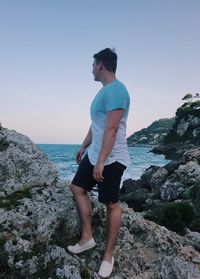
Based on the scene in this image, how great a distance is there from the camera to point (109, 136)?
21.1ft

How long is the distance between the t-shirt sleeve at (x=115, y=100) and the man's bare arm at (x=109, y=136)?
2.7 inches

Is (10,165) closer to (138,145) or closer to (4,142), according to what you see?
(4,142)

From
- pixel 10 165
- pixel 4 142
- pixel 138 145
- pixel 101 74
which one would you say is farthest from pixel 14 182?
pixel 138 145

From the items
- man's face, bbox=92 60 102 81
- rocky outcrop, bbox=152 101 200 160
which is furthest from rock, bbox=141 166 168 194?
rocky outcrop, bbox=152 101 200 160

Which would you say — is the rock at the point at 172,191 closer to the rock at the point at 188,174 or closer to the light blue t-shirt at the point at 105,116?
the rock at the point at 188,174

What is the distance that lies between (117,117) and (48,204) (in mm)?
2000

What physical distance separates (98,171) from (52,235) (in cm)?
141

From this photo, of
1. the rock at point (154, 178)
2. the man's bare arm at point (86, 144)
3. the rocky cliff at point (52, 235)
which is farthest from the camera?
the rock at point (154, 178)

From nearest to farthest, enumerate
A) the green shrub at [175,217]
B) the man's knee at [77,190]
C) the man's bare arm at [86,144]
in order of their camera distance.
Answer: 1. the man's knee at [77,190]
2. the man's bare arm at [86,144]
3. the green shrub at [175,217]

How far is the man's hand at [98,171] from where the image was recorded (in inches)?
249

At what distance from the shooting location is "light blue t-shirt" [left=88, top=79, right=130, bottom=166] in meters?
6.46

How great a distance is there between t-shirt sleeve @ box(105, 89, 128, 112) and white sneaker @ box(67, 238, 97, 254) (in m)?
2.23

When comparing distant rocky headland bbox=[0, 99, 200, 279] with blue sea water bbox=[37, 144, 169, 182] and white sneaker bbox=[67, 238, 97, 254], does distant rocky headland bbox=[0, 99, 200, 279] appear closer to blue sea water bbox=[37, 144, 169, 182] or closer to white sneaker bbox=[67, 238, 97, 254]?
white sneaker bbox=[67, 238, 97, 254]

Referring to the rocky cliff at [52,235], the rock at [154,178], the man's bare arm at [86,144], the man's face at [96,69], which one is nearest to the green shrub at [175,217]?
the rocky cliff at [52,235]
